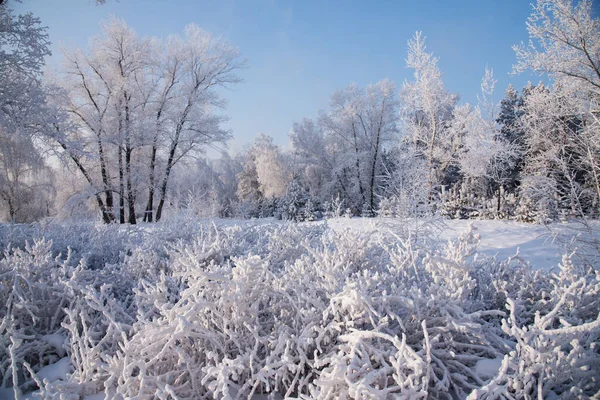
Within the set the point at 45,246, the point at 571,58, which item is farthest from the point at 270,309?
the point at 571,58

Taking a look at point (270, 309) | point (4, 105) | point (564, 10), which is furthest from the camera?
point (564, 10)

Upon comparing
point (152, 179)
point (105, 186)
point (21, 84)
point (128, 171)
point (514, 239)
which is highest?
point (21, 84)

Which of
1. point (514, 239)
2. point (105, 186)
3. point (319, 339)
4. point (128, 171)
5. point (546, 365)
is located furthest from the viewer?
point (128, 171)

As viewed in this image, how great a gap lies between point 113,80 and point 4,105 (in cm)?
716

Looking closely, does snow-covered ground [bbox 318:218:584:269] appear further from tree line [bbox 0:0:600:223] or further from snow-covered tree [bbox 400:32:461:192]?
snow-covered tree [bbox 400:32:461:192]

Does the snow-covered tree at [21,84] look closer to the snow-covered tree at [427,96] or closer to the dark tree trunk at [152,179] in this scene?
the dark tree trunk at [152,179]

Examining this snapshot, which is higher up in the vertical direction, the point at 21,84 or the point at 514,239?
the point at 21,84

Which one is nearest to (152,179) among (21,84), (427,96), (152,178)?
(152,178)

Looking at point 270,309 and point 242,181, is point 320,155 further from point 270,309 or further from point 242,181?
point 270,309

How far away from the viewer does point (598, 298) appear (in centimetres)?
197

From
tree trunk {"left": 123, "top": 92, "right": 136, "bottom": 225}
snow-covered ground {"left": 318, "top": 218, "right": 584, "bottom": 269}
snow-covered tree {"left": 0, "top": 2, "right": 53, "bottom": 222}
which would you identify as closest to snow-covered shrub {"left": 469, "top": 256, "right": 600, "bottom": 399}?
snow-covered ground {"left": 318, "top": 218, "right": 584, "bottom": 269}

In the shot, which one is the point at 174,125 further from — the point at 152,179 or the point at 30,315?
the point at 30,315

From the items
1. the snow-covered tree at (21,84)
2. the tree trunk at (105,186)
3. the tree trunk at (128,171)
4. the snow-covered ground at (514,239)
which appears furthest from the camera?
the tree trunk at (128,171)

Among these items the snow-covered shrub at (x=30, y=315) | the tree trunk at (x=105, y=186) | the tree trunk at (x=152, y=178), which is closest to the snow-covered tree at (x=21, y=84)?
the tree trunk at (x=105, y=186)
